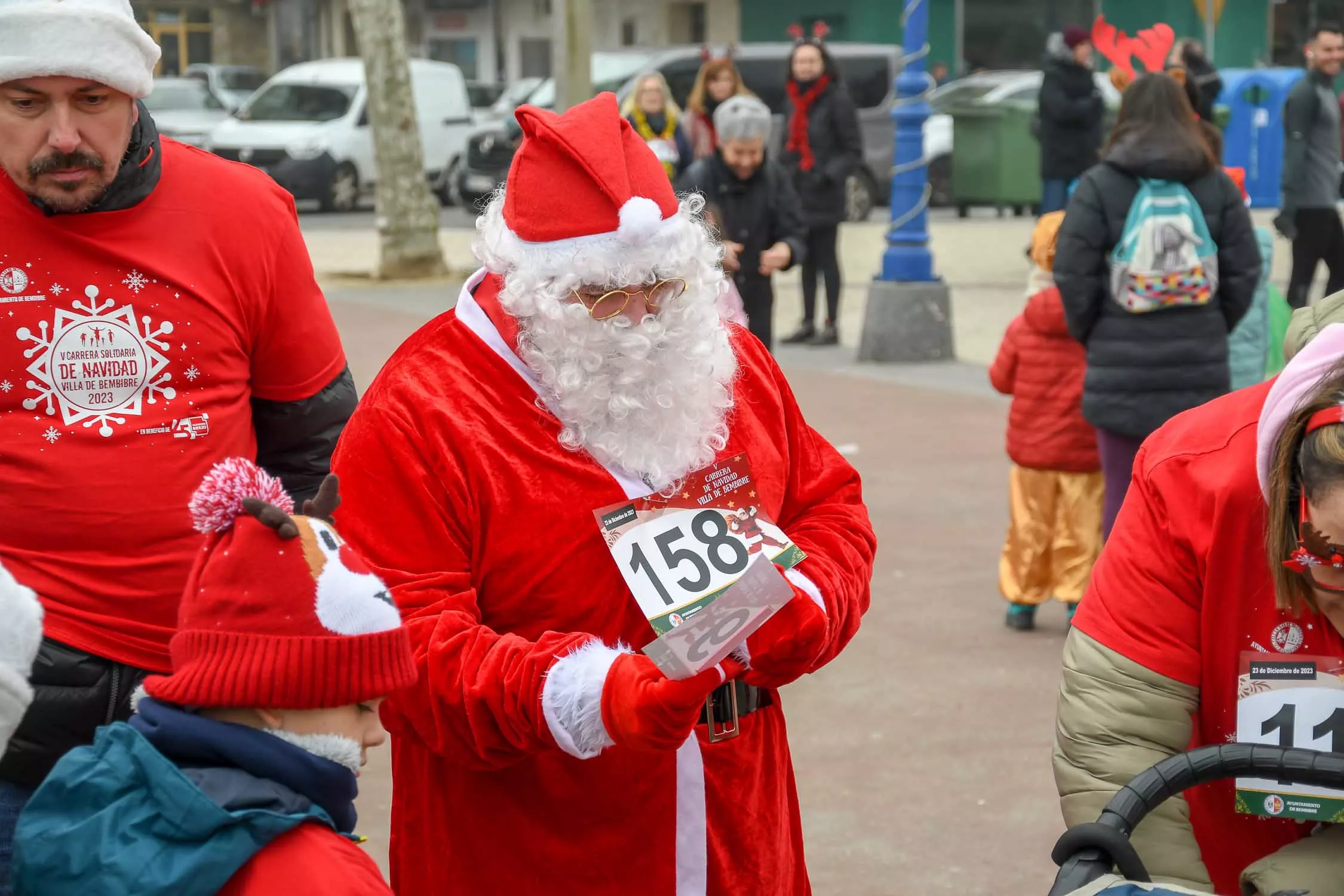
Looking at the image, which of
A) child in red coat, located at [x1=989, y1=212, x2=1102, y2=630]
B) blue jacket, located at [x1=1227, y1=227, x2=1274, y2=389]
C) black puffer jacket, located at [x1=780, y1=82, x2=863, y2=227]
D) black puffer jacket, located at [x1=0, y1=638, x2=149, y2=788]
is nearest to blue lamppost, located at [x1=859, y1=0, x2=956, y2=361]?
black puffer jacket, located at [x1=780, y1=82, x2=863, y2=227]

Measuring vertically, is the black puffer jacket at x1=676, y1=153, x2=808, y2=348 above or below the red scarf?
below

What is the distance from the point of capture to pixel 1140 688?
2.40 meters

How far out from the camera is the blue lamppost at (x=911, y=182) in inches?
482

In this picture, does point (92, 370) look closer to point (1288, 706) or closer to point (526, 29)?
point (1288, 706)

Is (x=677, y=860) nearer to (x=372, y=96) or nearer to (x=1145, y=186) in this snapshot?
(x=1145, y=186)

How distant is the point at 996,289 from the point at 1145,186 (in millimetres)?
10082

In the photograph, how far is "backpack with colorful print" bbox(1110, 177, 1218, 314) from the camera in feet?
19.5

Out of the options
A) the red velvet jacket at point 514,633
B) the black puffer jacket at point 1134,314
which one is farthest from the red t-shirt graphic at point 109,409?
the black puffer jacket at point 1134,314

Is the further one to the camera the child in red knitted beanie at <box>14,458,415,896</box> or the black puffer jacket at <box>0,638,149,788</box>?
the black puffer jacket at <box>0,638,149,788</box>

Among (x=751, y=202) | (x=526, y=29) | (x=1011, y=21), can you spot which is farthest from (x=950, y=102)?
(x=526, y=29)

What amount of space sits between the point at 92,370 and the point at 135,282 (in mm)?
168

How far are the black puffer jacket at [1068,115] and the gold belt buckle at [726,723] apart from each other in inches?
519

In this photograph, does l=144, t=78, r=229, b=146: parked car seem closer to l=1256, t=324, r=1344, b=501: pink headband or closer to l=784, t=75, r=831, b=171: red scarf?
l=784, t=75, r=831, b=171: red scarf

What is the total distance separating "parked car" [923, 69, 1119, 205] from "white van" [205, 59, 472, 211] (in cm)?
624
